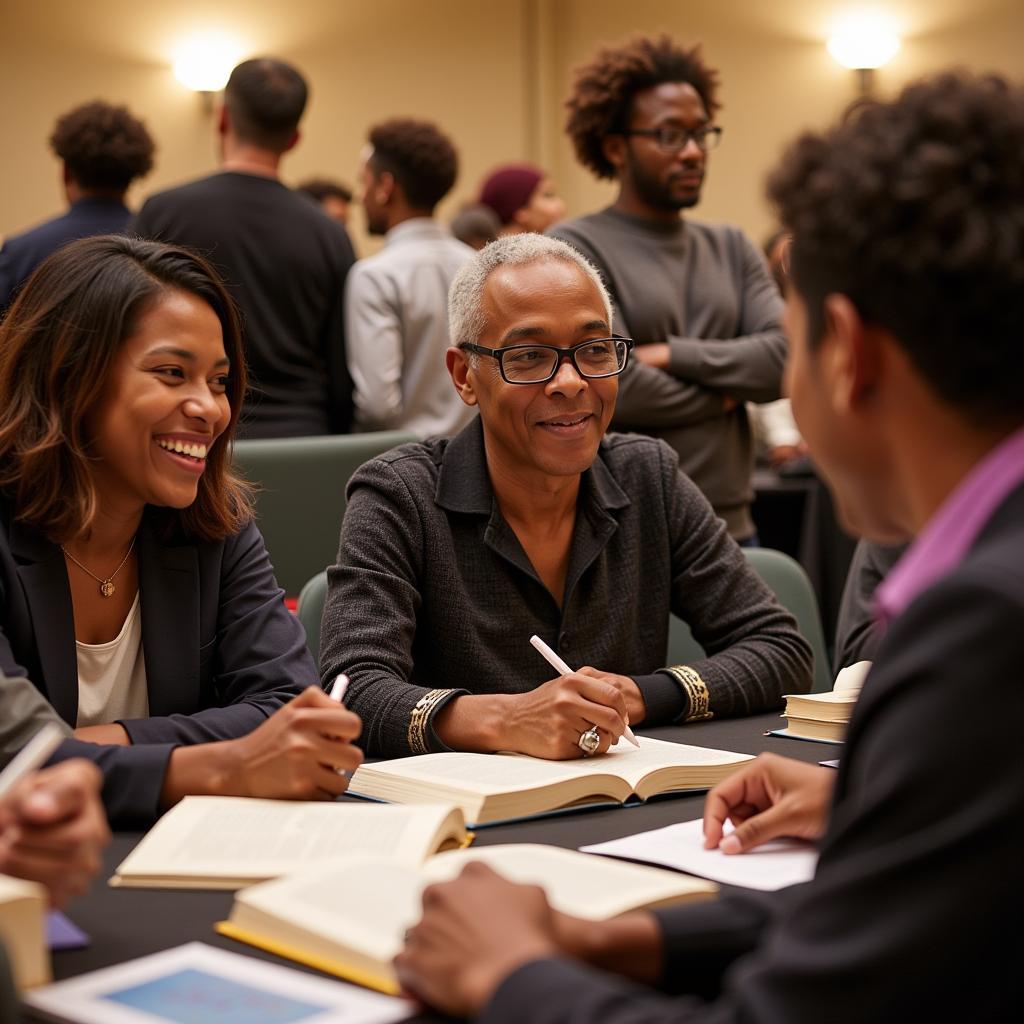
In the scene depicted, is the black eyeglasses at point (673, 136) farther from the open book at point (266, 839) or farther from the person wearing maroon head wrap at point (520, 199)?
the person wearing maroon head wrap at point (520, 199)

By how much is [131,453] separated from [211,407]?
0.43 ft

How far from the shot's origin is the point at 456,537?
238 centimetres

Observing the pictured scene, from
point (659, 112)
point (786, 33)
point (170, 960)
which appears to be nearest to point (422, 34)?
point (786, 33)

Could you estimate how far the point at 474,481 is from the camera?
7.94ft

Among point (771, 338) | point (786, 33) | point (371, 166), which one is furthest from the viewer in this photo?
point (786, 33)

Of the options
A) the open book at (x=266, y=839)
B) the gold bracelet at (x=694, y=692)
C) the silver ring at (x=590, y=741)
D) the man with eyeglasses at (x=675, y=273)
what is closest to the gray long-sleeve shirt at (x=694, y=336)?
the man with eyeglasses at (x=675, y=273)

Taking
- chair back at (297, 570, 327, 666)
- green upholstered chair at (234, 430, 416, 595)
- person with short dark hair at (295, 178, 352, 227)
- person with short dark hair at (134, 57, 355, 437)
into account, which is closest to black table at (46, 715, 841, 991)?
chair back at (297, 570, 327, 666)

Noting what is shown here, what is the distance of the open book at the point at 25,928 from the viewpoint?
1.08 metres

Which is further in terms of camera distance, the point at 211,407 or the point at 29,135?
the point at 29,135

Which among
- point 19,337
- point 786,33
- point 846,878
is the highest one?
point 786,33

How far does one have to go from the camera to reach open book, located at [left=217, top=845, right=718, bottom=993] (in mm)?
1133

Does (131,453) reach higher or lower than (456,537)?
higher

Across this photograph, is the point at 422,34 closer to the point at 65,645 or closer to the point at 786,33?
the point at 786,33

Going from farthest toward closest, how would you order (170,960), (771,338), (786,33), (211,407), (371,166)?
1. (786,33)
2. (371,166)
3. (771,338)
4. (211,407)
5. (170,960)
